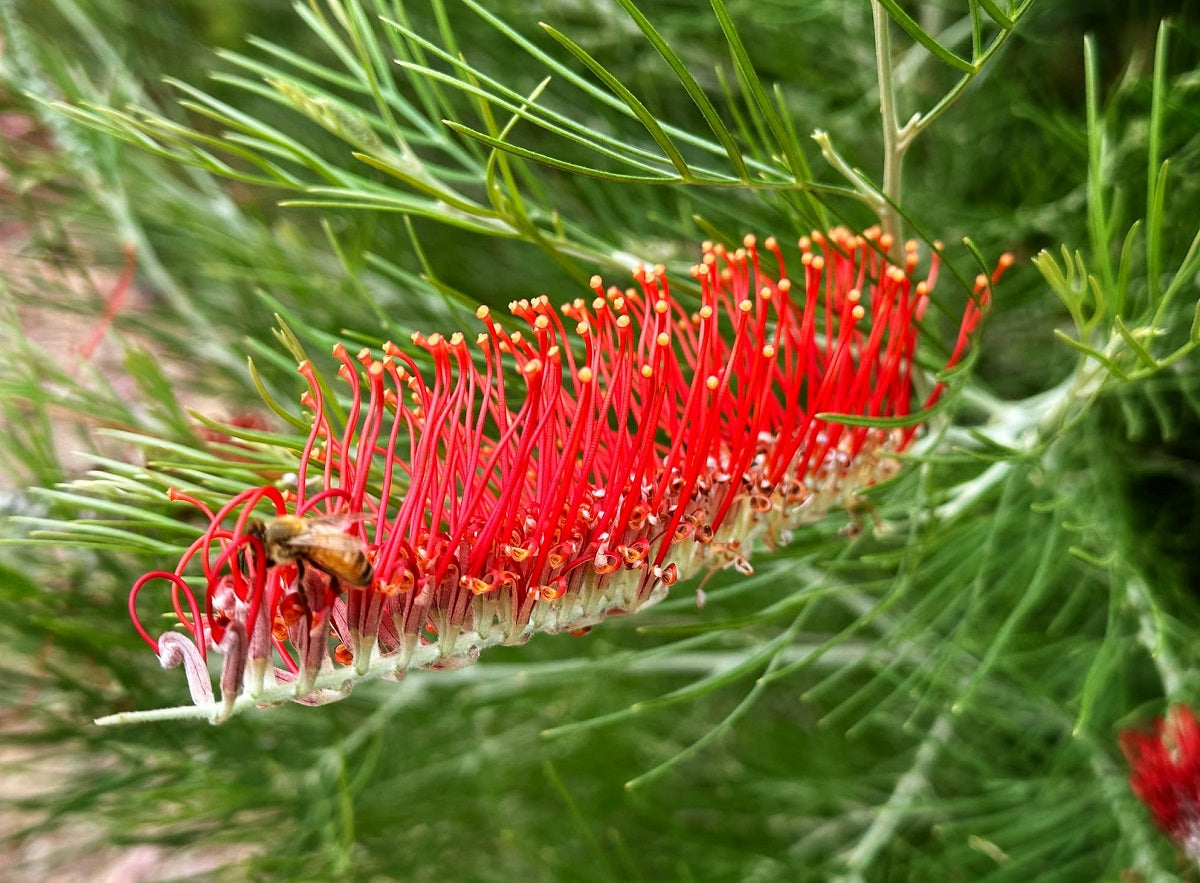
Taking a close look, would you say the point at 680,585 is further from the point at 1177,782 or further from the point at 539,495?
the point at 539,495

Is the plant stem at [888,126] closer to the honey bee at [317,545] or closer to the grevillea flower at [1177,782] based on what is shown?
the honey bee at [317,545]

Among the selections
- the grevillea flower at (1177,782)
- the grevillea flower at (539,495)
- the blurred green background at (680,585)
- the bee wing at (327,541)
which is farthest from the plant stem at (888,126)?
the grevillea flower at (1177,782)

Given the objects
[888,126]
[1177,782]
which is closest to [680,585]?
[1177,782]

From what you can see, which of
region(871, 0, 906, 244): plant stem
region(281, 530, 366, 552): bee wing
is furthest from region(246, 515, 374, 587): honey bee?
region(871, 0, 906, 244): plant stem

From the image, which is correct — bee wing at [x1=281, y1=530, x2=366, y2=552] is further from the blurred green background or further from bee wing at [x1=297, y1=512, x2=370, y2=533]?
the blurred green background

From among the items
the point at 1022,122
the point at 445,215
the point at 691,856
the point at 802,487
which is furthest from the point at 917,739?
the point at 445,215

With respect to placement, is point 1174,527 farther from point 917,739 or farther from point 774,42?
point 774,42
